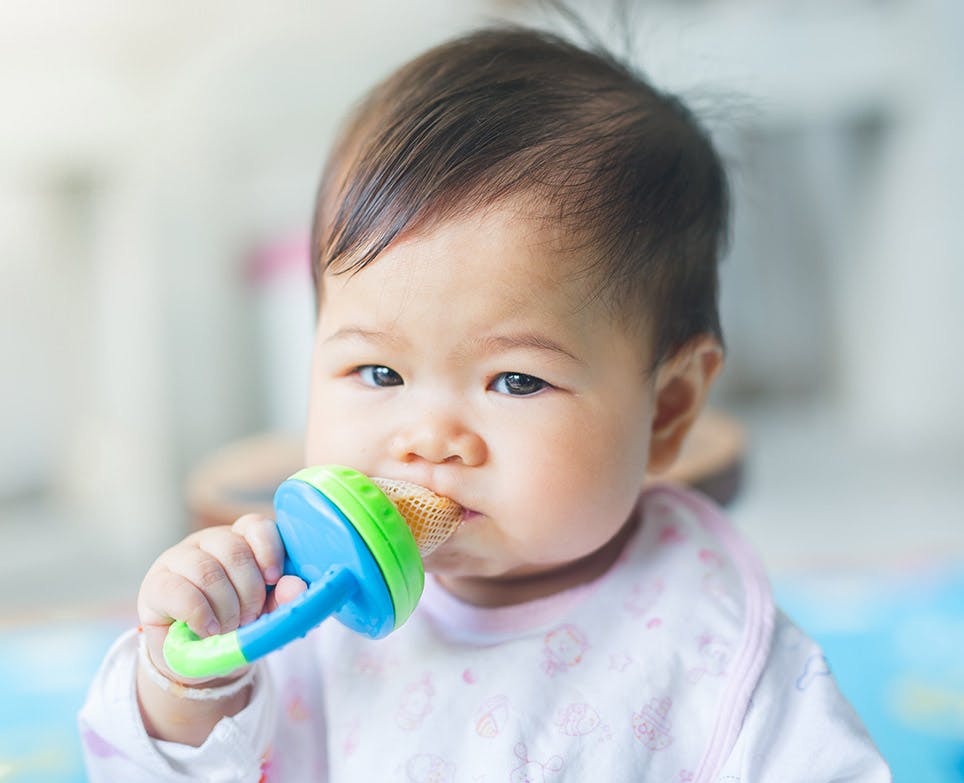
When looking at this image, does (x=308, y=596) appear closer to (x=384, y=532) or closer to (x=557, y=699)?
(x=384, y=532)

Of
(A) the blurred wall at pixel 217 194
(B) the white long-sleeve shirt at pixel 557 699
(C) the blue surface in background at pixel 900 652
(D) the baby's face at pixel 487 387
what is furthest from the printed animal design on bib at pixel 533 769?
(A) the blurred wall at pixel 217 194

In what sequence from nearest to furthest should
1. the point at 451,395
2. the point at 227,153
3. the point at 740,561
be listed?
the point at 451,395
the point at 740,561
the point at 227,153

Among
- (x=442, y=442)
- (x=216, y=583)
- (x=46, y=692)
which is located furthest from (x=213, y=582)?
(x=46, y=692)

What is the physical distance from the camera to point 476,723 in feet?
1.90

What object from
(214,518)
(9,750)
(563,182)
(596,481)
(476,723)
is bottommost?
(9,750)

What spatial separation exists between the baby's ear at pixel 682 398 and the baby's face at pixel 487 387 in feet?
0.28

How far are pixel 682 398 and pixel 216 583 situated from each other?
325 mm

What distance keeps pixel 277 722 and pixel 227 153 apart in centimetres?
137

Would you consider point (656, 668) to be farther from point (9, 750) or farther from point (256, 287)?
point (256, 287)

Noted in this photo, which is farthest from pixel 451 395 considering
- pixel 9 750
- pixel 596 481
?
pixel 9 750

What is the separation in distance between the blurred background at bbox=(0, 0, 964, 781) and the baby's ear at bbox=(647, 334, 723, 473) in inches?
27.9

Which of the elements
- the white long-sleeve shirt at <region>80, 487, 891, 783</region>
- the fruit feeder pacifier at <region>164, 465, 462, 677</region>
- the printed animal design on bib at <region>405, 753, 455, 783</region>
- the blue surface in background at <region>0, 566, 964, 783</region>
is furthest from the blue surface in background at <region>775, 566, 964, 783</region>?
the fruit feeder pacifier at <region>164, 465, 462, 677</region>

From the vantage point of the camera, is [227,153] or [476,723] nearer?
[476,723]

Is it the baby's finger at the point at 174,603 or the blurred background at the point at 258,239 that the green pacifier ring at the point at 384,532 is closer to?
the baby's finger at the point at 174,603
